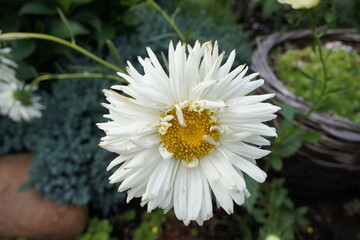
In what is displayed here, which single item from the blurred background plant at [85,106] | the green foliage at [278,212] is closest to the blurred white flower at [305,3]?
the blurred background plant at [85,106]

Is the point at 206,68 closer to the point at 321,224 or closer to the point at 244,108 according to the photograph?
the point at 244,108

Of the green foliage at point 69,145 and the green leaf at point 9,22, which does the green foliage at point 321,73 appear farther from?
the green leaf at point 9,22

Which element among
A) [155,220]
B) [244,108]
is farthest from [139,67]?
[244,108]

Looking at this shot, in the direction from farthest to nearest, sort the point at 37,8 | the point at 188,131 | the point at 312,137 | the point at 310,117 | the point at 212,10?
the point at 212,10 < the point at 37,8 < the point at 310,117 < the point at 312,137 < the point at 188,131

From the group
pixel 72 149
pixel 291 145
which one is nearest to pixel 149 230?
pixel 72 149

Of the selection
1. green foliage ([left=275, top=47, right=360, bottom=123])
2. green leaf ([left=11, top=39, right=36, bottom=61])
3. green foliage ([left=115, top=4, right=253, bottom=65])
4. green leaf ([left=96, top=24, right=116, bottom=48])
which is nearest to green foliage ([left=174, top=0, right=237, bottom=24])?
green foliage ([left=115, top=4, right=253, bottom=65])

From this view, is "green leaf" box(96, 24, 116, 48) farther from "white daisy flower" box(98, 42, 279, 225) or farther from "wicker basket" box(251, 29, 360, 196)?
"white daisy flower" box(98, 42, 279, 225)

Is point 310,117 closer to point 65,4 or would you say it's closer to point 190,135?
point 190,135
